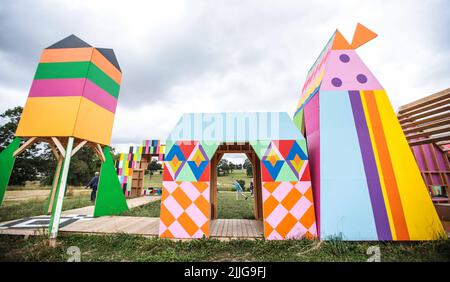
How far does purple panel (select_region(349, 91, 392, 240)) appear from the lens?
12.6ft

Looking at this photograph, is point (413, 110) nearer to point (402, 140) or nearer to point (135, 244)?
point (402, 140)

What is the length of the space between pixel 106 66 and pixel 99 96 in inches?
42.4

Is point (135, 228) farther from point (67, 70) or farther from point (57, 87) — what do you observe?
point (67, 70)

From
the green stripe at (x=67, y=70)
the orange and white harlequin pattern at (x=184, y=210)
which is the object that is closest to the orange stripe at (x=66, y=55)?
the green stripe at (x=67, y=70)

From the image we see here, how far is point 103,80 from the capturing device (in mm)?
5504

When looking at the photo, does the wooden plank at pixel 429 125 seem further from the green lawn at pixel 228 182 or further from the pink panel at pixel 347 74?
the green lawn at pixel 228 182

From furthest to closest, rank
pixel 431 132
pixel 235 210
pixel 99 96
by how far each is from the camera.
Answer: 1. pixel 235 210
2. pixel 431 132
3. pixel 99 96

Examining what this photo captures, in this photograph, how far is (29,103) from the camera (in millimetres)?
4773

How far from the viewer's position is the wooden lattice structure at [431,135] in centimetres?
568

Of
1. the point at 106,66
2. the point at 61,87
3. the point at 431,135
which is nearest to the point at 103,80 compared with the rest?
the point at 106,66

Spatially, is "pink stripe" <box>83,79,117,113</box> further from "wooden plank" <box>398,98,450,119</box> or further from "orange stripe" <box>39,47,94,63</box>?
"wooden plank" <box>398,98,450,119</box>
